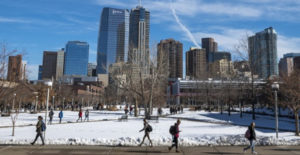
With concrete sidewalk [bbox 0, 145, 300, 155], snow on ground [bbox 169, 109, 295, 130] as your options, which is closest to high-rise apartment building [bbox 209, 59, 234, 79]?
snow on ground [bbox 169, 109, 295, 130]

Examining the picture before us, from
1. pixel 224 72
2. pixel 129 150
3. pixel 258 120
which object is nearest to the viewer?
pixel 129 150

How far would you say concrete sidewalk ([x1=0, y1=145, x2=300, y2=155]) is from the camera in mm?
10898

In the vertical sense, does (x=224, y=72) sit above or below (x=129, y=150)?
above

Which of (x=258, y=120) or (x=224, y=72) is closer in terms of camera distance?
(x=258, y=120)

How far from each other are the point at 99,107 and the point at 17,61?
4546 cm

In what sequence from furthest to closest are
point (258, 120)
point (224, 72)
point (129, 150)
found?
point (224, 72)
point (258, 120)
point (129, 150)

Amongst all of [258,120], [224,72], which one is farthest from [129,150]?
[224,72]

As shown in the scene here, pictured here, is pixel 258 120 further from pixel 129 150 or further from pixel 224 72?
pixel 224 72

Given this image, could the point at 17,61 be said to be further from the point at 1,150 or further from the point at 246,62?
the point at 246,62

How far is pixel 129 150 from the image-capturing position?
38.1 feet

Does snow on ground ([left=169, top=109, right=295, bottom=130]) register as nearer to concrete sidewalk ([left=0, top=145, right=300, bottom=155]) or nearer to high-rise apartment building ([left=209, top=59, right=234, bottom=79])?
concrete sidewalk ([left=0, top=145, right=300, bottom=155])

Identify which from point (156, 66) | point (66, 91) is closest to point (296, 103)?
point (156, 66)

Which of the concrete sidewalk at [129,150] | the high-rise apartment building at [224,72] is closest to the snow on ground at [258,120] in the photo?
the concrete sidewalk at [129,150]

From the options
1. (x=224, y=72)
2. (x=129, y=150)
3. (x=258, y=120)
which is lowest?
(x=258, y=120)
